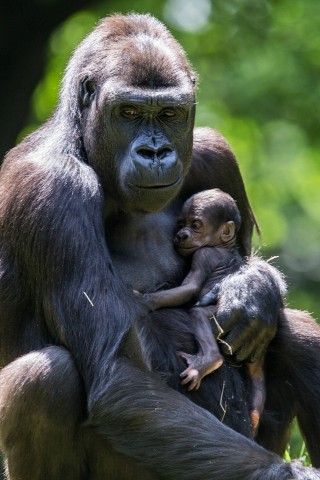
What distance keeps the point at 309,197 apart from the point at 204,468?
→ 13.0m

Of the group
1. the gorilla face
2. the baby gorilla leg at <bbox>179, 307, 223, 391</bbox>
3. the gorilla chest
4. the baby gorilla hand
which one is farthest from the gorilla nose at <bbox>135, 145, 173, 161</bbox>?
the baby gorilla hand

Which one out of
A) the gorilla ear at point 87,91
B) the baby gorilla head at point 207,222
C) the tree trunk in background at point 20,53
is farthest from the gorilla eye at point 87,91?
the tree trunk in background at point 20,53

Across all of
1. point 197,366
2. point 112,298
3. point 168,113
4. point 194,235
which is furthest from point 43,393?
point 168,113

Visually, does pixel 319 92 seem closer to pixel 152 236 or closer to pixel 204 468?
pixel 152 236

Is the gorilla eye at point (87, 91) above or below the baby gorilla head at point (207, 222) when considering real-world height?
above

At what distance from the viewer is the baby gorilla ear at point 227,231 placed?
6.64 metres

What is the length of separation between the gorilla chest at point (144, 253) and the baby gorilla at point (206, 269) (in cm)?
9

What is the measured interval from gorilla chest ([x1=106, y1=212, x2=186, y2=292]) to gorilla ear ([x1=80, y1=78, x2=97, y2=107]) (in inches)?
27.7

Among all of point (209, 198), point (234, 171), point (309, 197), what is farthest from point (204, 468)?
point (309, 197)

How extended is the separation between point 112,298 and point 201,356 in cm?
70

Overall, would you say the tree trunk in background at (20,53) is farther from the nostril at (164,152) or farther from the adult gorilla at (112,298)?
the nostril at (164,152)

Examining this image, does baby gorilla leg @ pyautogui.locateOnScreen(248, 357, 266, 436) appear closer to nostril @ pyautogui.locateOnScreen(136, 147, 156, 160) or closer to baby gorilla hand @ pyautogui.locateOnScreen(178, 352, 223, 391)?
baby gorilla hand @ pyautogui.locateOnScreen(178, 352, 223, 391)

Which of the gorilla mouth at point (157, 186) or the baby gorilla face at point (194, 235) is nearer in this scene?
the gorilla mouth at point (157, 186)

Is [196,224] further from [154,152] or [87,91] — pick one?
[87,91]
